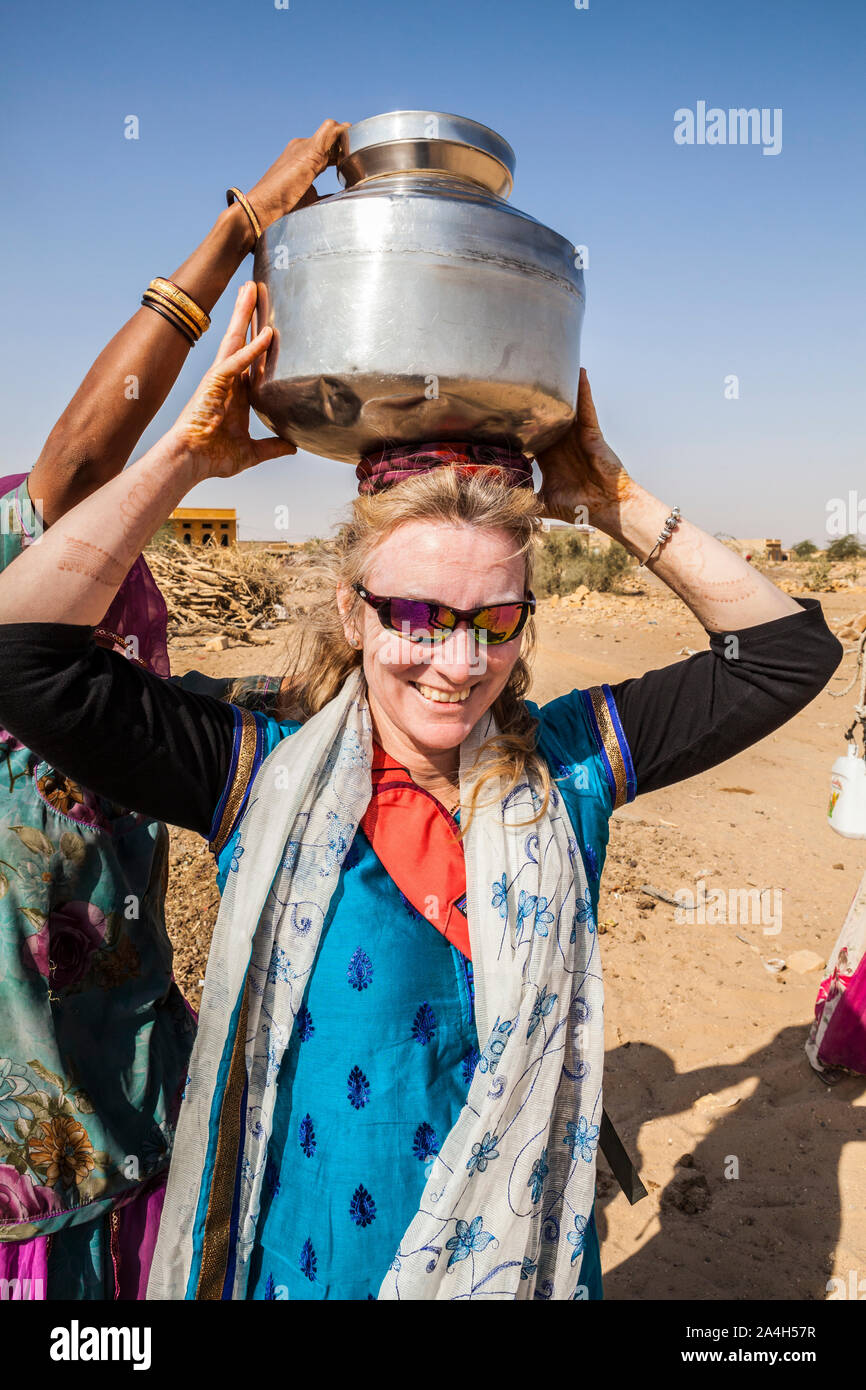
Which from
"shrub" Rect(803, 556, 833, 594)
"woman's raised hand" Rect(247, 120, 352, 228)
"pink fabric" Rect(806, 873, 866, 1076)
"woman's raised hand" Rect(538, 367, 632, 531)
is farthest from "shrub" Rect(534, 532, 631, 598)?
"woman's raised hand" Rect(247, 120, 352, 228)

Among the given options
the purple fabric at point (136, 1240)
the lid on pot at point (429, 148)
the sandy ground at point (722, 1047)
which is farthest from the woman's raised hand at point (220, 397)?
the sandy ground at point (722, 1047)

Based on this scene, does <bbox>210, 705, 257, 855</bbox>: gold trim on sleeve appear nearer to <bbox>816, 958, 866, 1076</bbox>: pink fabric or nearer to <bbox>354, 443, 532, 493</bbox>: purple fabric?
<bbox>354, 443, 532, 493</bbox>: purple fabric

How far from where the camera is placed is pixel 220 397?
4.91 feet

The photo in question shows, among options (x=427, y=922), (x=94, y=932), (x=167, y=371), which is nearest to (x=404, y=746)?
(x=427, y=922)

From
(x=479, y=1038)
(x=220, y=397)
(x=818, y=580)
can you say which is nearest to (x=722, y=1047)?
(x=479, y=1038)

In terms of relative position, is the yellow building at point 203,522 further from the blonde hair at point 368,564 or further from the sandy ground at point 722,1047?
the blonde hair at point 368,564

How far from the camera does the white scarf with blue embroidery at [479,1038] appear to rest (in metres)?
1.49

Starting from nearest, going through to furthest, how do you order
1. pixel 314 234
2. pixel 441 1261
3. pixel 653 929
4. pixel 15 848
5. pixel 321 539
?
1. pixel 314 234
2. pixel 441 1261
3. pixel 15 848
4. pixel 321 539
5. pixel 653 929

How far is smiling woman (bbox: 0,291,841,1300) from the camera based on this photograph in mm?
1451

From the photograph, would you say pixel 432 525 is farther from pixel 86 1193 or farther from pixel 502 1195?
pixel 86 1193

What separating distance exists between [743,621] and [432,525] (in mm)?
682

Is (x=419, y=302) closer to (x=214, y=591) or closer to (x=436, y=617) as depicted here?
(x=436, y=617)

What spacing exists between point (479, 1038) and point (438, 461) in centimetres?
102

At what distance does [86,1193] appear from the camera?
64.7 inches
